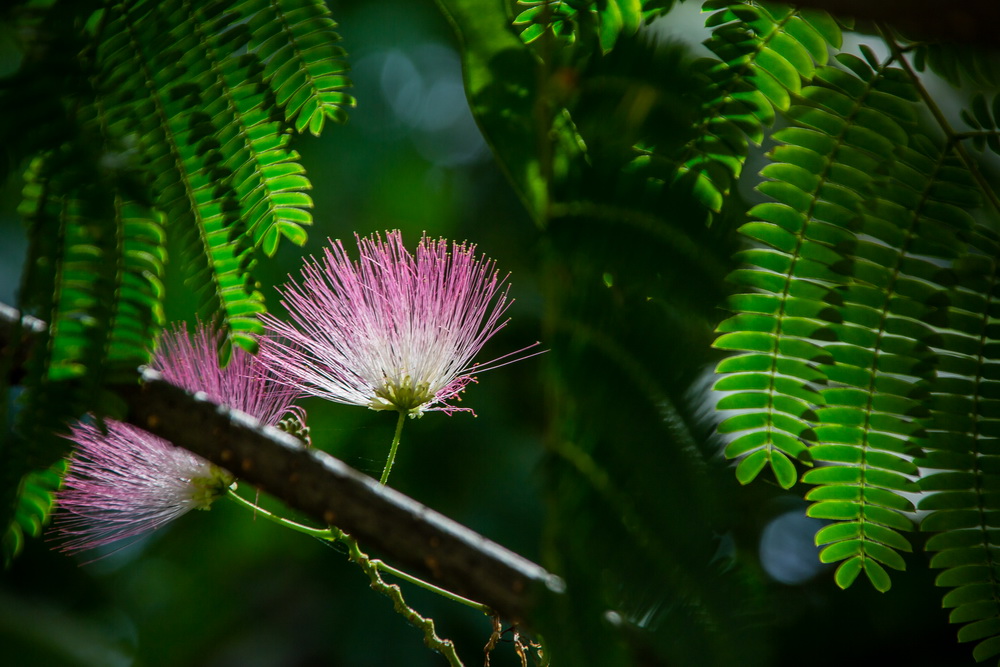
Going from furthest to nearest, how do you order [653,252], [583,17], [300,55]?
[300,55] → [583,17] → [653,252]

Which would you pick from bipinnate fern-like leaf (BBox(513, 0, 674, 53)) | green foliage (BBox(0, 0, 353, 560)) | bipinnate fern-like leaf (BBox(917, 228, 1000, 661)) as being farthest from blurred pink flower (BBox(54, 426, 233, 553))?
bipinnate fern-like leaf (BBox(917, 228, 1000, 661))

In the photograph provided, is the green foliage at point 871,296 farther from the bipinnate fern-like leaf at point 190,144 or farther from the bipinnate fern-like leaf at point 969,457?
the bipinnate fern-like leaf at point 190,144

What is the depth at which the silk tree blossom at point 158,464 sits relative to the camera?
2.03 feet

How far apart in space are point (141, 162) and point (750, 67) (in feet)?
1.33

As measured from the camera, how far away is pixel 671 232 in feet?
1.15

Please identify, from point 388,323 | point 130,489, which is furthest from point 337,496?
point 130,489

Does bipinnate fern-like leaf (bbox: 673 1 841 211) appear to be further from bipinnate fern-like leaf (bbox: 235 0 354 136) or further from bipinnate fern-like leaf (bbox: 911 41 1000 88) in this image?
bipinnate fern-like leaf (bbox: 235 0 354 136)

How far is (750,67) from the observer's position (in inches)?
20.1

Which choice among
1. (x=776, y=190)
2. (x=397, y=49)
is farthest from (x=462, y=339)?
(x=397, y=49)

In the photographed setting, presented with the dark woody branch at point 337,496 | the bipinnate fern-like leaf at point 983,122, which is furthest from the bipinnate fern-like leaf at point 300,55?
the bipinnate fern-like leaf at point 983,122

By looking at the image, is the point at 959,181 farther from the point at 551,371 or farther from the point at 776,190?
the point at 551,371

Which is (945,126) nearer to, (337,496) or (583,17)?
(583,17)

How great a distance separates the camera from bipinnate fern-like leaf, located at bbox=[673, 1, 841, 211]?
479 mm

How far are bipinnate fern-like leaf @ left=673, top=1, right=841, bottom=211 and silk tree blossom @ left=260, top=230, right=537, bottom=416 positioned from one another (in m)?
0.20
